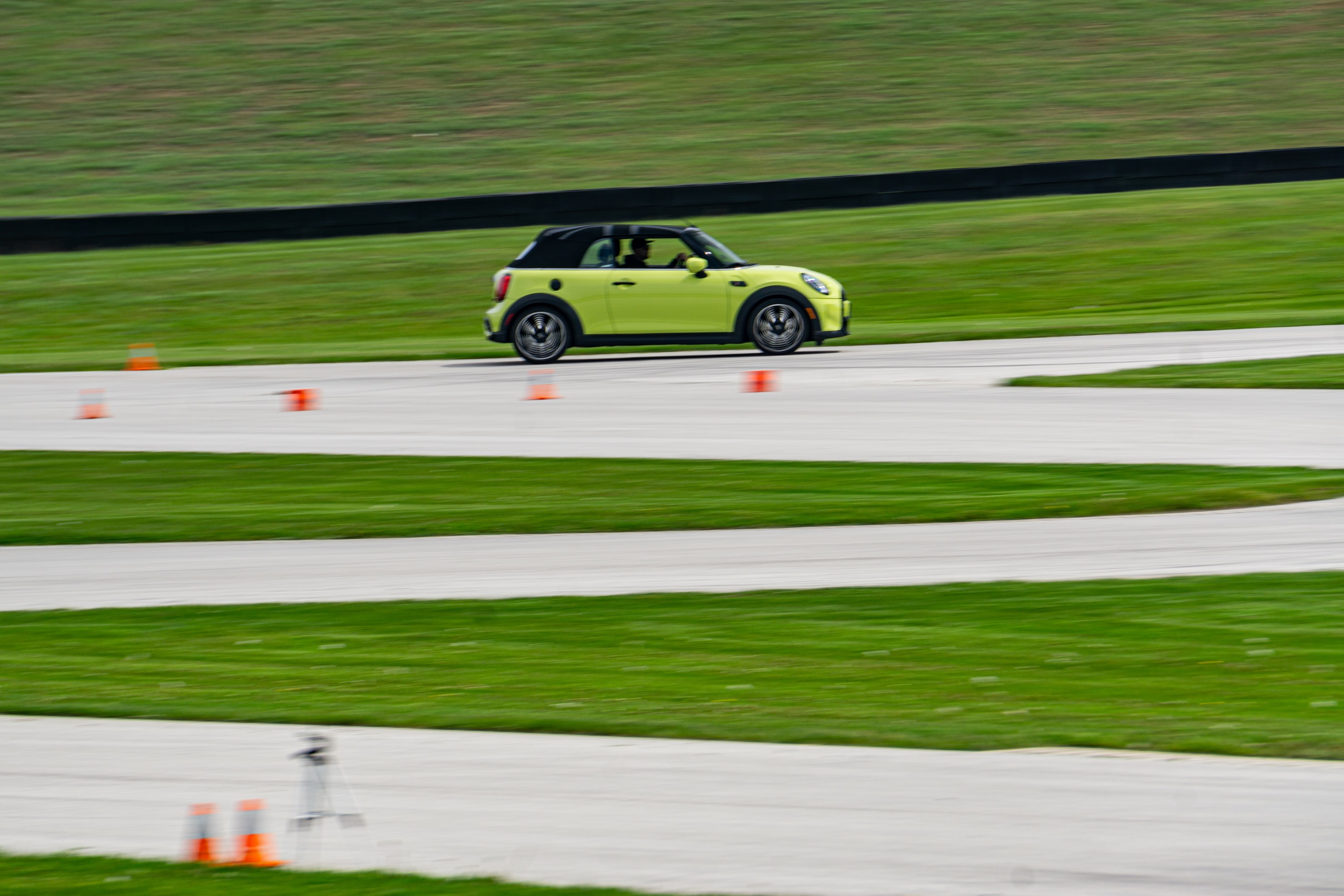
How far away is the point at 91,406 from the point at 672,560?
8873mm

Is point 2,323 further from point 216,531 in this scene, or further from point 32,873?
point 32,873

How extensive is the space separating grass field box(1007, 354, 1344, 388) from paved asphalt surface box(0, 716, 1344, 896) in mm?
9677

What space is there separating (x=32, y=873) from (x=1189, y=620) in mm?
5091

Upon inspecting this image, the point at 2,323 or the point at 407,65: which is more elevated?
the point at 407,65

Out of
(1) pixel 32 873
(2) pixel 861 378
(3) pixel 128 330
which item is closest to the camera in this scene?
(1) pixel 32 873

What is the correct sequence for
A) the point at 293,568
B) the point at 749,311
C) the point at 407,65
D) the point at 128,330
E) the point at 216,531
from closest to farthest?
the point at 293,568 → the point at 216,531 → the point at 749,311 → the point at 128,330 → the point at 407,65

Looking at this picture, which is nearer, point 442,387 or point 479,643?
point 479,643

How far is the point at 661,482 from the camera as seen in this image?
11805 millimetres

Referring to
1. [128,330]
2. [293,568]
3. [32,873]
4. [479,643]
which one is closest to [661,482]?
[293,568]

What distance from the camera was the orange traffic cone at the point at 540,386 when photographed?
15.8 meters

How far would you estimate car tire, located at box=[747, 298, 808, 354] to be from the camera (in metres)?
18.0

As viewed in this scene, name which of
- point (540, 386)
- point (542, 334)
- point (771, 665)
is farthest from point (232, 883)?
point (542, 334)

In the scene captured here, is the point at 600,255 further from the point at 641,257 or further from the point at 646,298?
the point at 646,298

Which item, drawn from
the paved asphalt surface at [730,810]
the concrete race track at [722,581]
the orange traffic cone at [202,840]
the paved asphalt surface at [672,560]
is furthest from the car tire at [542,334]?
the orange traffic cone at [202,840]
